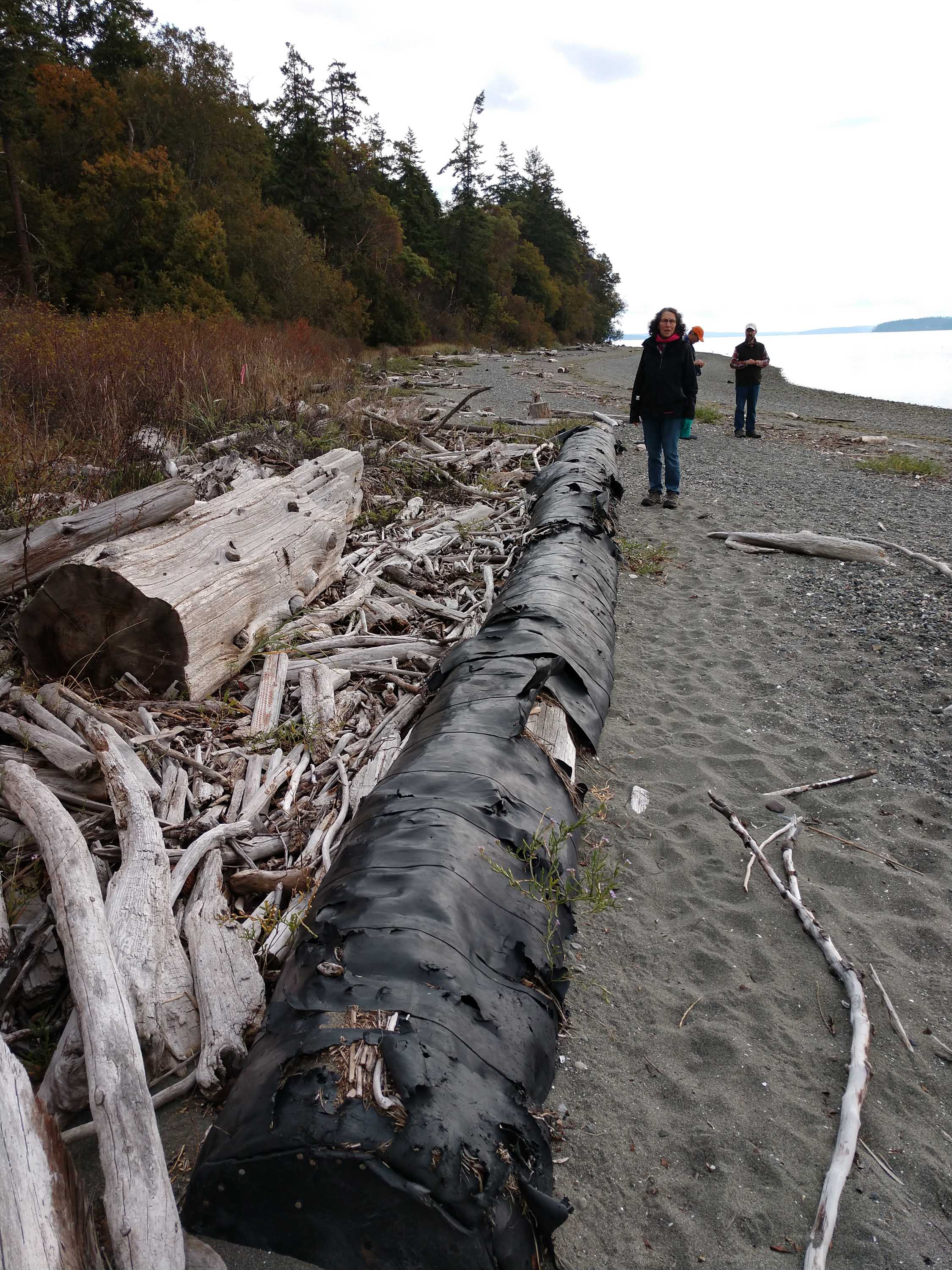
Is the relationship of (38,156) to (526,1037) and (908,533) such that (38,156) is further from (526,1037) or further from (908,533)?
(526,1037)

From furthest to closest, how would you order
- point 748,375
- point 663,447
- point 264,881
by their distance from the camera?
point 748,375 < point 663,447 < point 264,881

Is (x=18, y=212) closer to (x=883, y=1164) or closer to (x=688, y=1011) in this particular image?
(x=688, y=1011)

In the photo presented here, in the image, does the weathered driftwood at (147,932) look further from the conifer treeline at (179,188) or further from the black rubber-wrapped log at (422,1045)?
the conifer treeline at (179,188)

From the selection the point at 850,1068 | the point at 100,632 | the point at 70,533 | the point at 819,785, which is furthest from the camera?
the point at 70,533

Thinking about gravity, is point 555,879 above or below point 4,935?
above

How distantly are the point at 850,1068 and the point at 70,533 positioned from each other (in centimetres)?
438

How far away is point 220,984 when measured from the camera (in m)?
2.36

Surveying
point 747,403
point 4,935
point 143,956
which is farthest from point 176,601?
point 747,403

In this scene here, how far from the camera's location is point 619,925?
2.85 metres

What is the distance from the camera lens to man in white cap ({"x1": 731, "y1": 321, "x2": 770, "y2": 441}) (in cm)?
1218

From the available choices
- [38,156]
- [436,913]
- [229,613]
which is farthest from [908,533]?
[38,156]

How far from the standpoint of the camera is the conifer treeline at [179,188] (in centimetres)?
2083

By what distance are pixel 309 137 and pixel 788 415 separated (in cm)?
2851

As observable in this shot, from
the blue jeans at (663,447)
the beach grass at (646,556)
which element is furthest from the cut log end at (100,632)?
the blue jeans at (663,447)
